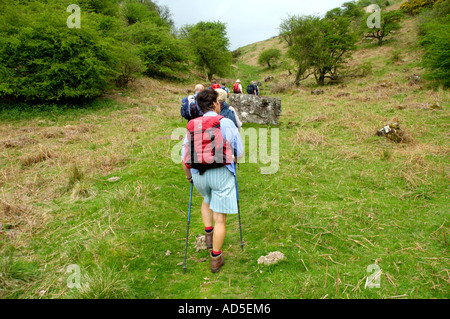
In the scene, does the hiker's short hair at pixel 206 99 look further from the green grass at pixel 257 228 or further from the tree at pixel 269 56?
the tree at pixel 269 56

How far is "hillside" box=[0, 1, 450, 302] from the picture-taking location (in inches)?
104

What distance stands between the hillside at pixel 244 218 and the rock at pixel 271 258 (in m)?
0.07

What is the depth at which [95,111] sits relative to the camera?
12914mm

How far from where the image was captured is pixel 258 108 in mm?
10023

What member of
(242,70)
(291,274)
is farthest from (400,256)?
(242,70)

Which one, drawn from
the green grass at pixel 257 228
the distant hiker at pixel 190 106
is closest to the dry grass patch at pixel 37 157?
the green grass at pixel 257 228

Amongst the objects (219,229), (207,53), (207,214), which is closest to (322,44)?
(207,53)

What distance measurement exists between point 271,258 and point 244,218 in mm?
1244

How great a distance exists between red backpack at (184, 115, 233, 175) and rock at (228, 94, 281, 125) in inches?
298

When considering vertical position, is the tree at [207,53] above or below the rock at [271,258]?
above

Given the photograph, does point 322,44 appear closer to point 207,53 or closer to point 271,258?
point 207,53

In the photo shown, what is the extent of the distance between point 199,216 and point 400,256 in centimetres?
303

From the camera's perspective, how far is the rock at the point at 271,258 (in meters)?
2.99
